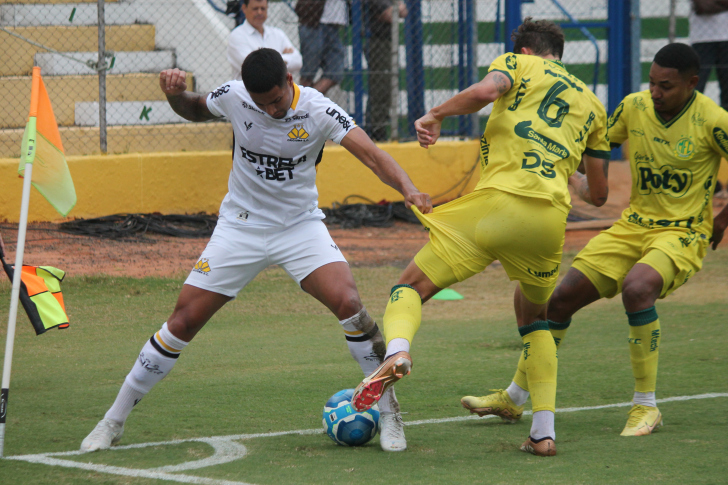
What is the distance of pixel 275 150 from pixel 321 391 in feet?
5.92

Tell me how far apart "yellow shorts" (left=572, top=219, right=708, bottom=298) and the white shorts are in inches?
63.8

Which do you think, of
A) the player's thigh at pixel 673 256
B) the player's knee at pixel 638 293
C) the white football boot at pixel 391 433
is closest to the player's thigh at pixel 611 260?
the player's thigh at pixel 673 256

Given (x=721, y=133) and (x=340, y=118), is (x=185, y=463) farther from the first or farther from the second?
(x=721, y=133)

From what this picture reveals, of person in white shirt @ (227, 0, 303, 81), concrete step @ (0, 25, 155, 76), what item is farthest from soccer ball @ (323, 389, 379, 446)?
concrete step @ (0, 25, 155, 76)

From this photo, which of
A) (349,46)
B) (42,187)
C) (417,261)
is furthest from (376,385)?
(349,46)

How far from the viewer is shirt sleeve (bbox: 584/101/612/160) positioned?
4.51 metres

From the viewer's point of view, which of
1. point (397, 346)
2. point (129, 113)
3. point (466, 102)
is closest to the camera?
point (397, 346)

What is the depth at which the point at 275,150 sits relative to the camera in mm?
4508

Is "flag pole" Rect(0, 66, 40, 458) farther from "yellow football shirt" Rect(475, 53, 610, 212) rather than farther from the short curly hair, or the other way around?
the short curly hair

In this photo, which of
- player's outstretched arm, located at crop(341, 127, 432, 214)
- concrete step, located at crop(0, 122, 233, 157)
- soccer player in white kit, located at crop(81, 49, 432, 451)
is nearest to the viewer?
player's outstretched arm, located at crop(341, 127, 432, 214)

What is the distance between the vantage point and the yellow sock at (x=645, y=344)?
15.8ft

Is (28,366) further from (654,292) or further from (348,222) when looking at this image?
(348,222)

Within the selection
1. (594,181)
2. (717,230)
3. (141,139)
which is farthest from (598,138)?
(141,139)

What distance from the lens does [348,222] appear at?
11.6m
